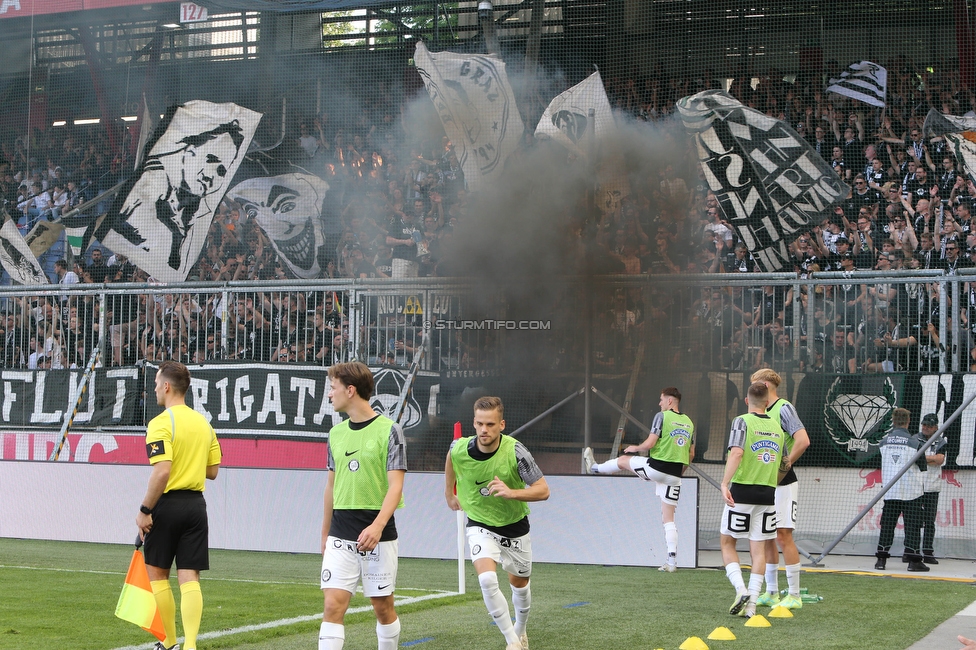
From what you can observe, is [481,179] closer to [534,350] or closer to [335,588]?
[534,350]

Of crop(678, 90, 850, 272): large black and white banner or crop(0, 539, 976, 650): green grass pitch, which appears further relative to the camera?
crop(678, 90, 850, 272): large black and white banner

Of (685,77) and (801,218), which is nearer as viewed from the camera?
(801,218)

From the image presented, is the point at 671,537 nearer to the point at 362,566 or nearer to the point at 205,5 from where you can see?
the point at 362,566

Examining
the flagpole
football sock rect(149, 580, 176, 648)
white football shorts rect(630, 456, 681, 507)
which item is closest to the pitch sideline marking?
the flagpole

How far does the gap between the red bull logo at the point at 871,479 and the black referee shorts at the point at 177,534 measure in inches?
317

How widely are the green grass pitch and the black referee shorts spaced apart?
0.76 m

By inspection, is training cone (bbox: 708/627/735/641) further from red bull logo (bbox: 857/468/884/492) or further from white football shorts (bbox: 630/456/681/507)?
red bull logo (bbox: 857/468/884/492)

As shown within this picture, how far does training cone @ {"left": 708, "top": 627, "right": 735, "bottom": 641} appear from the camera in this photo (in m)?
6.44

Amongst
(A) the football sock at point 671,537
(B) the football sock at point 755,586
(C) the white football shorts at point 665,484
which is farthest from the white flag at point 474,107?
(B) the football sock at point 755,586

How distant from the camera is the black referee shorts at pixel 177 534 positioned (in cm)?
564

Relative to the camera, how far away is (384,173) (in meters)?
16.3

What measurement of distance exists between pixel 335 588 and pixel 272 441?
8.54 m

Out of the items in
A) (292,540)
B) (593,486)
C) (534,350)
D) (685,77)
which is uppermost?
(685,77)

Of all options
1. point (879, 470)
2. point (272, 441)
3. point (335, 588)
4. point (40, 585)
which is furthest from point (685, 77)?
point (335, 588)
